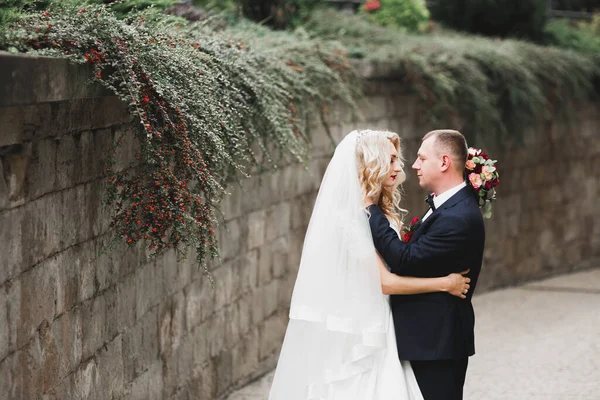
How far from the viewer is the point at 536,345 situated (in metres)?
8.75

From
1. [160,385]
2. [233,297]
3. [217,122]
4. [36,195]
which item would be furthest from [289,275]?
[36,195]

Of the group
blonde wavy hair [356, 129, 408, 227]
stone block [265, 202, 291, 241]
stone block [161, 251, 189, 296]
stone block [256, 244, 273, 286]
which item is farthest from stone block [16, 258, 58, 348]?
stone block [265, 202, 291, 241]

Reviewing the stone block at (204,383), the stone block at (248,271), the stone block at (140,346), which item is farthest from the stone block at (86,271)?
the stone block at (248,271)

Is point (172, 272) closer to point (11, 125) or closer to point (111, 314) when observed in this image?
point (111, 314)

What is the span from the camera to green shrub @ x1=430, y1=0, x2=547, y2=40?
13.5 metres

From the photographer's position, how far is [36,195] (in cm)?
380

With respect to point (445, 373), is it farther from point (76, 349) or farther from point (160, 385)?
point (160, 385)

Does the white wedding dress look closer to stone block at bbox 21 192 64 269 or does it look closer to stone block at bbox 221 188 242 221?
stone block at bbox 21 192 64 269

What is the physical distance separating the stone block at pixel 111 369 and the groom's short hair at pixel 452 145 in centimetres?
181

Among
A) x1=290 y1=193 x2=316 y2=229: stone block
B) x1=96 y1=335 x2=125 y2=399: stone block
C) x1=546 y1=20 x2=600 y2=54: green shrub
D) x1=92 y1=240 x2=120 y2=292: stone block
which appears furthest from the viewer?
x1=546 y1=20 x2=600 y2=54: green shrub

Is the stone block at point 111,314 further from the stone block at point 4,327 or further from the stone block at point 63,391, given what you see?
the stone block at point 4,327

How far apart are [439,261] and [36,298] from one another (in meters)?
1.61

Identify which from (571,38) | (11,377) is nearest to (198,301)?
(11,377)

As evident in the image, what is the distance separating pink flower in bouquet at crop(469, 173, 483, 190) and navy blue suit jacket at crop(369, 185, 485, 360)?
0.07 meters
